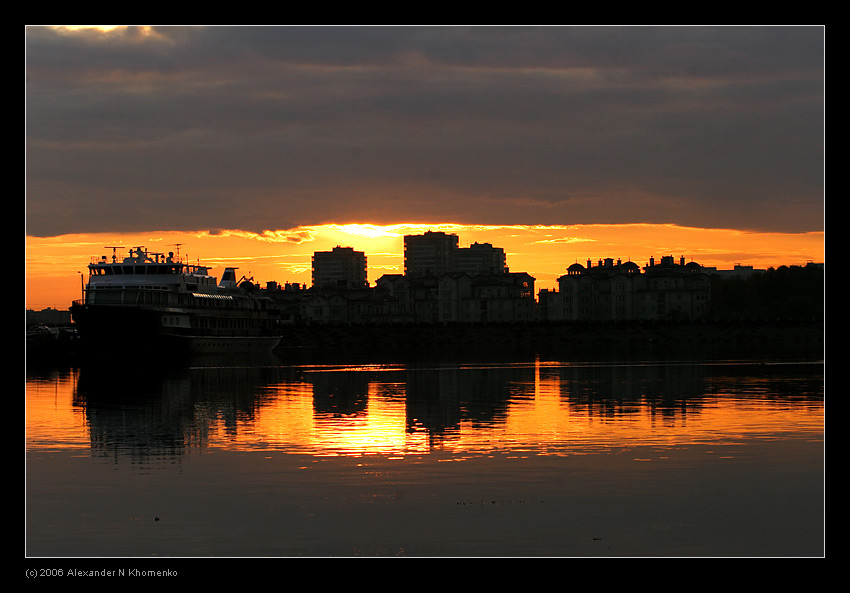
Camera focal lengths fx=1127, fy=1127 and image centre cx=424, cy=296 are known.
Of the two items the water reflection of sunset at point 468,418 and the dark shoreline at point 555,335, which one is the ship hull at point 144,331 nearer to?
the water reflection of sunset at point 468,418

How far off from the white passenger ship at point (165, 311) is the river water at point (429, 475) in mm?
48088

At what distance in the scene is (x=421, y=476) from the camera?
29.5 metres

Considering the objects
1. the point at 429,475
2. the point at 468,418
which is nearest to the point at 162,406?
the point at 468,418

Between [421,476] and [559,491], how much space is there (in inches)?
160

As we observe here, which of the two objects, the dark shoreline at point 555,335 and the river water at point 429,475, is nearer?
the river water at point 429,475

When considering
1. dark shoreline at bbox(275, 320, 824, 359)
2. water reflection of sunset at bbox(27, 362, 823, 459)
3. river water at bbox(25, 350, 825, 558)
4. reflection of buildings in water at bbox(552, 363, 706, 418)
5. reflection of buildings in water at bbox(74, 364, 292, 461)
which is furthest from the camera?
dark shoreline at bbox(275, 320, 824, 359)

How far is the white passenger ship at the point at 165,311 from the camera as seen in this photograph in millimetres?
104375

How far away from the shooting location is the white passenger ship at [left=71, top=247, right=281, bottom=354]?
104375 millimetres

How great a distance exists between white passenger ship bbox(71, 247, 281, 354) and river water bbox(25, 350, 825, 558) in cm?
4809

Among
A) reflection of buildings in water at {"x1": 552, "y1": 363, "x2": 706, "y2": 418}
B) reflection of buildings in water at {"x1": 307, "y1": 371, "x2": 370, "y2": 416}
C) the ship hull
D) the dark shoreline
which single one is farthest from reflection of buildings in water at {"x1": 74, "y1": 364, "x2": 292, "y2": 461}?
the dark shoreline

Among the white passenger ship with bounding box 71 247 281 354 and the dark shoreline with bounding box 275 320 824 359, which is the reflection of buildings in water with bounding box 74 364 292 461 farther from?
the dark shoreline with bounding box 275 320 824 359

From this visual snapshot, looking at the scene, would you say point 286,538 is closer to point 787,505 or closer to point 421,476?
point 421,476

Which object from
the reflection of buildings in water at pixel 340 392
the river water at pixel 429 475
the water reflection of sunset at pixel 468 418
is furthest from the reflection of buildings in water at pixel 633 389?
the reflection of buildings in water at pixel 340 392
